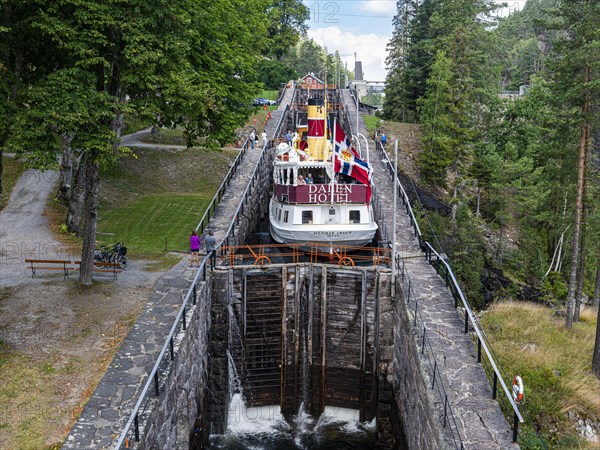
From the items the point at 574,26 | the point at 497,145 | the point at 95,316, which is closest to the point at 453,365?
the point at 95,316

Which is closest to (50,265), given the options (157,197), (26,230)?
(26,230)

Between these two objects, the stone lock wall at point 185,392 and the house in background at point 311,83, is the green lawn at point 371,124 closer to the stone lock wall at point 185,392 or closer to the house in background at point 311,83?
the house in background at point 311,83

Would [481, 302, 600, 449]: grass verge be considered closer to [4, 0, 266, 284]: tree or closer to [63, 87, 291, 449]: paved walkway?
[63, 87, 291, 449]: paved walkway

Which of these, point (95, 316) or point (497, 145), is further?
point (497, 145)

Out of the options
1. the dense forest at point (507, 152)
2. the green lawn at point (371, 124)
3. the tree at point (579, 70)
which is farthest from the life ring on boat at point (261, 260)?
the green lawn at point (371, 124)

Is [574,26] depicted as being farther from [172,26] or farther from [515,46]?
[515,46]
